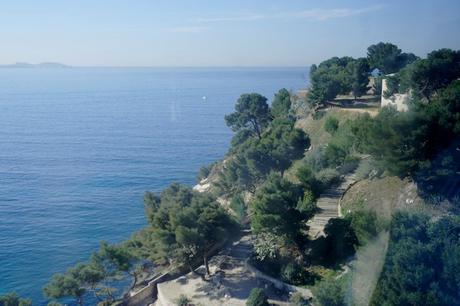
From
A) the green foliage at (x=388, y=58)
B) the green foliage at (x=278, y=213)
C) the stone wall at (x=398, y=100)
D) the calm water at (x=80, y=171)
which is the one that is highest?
the green foliage at (x=388, y=58)

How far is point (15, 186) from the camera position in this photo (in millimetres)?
41344

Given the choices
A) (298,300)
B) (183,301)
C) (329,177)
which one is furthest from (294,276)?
(329,177)

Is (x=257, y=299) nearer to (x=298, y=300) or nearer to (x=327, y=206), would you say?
(x=298, y=300)

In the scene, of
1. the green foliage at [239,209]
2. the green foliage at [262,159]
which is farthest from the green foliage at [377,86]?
the green foliage at [239,209]

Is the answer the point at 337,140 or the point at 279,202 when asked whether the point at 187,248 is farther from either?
the point at 337,140

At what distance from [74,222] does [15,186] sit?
11.4 metres

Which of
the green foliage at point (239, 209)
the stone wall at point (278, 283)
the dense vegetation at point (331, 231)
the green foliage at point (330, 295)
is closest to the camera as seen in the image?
the dense vegetation at point (331, 231)

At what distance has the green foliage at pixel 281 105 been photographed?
140 ft

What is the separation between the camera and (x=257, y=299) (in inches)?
624

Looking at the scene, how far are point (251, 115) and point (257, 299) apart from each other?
2867 cm

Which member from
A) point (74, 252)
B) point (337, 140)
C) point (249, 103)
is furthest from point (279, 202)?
point (249, 103)

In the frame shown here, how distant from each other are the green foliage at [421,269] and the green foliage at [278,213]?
509cm

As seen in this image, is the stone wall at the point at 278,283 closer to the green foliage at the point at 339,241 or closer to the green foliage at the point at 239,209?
the green foliage at the point at 339,241

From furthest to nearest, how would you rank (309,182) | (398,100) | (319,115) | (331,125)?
(319,115), (331,125), (398,100), (309,182)
